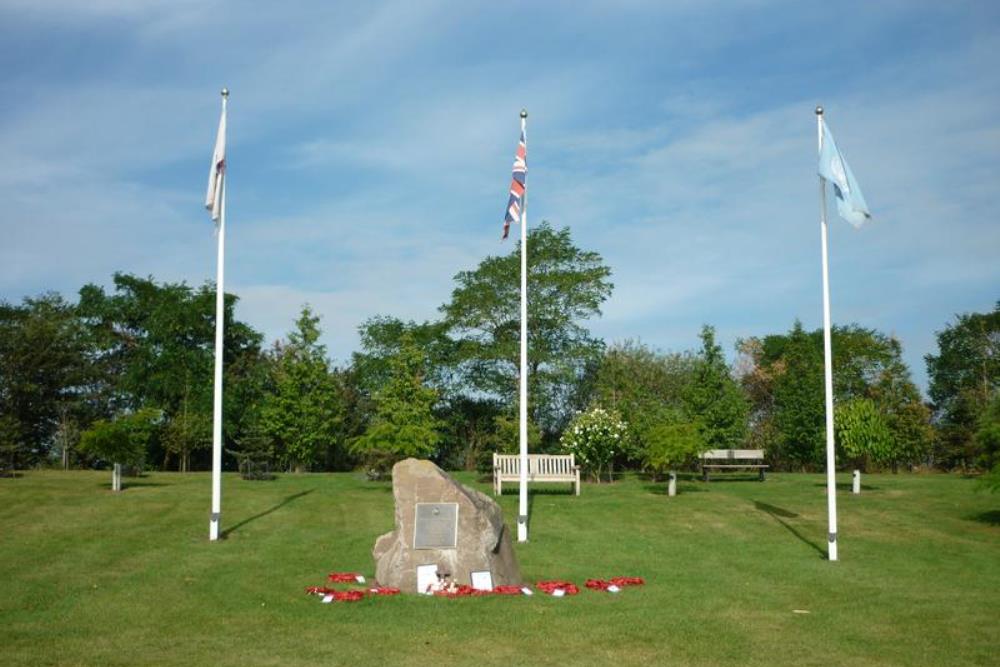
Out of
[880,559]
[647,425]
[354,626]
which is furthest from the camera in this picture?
[647,425]

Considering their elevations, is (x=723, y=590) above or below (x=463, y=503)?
below

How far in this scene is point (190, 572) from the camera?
14.1 meters

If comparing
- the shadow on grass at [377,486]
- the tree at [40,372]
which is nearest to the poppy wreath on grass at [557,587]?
the shadow on grass at [377,486]

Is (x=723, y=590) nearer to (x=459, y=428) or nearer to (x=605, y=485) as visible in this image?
(x=605, y=485)

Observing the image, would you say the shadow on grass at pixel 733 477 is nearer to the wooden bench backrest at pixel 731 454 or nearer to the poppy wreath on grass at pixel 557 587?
the wooden bench backrest at pixel 731 454

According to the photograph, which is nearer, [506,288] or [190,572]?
[190,572]

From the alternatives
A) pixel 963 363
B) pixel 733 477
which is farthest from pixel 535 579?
pixel 963 363

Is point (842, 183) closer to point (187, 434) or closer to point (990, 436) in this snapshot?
point (990, 436)

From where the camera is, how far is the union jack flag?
1734 centimetres

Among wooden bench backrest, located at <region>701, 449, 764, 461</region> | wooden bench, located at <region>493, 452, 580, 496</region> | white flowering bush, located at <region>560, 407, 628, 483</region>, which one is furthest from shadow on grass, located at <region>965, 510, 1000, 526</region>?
wooden bench backrest, located at <region>701, 449, 764, 461</region>

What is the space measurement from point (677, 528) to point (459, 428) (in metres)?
28.1

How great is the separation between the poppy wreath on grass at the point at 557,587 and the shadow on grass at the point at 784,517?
5539 mm

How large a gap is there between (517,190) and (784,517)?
9235 mm

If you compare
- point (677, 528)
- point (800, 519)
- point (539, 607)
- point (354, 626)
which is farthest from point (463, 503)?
point (800, 519)
